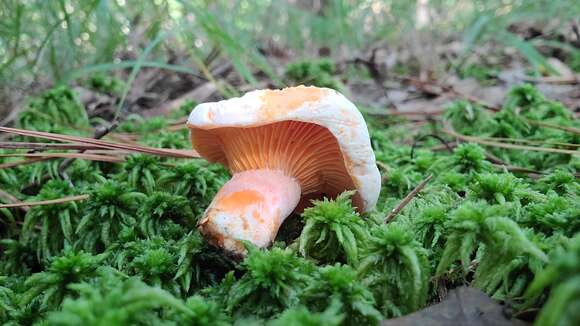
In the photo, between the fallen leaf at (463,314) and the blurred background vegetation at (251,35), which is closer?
the fallen leaf at (463,314)

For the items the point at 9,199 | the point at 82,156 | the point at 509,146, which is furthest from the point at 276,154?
the point at 509,146

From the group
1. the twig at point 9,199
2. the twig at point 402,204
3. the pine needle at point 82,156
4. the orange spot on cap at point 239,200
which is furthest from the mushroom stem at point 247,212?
the twig at point 9,199

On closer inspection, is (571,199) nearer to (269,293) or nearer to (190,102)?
(269,293)

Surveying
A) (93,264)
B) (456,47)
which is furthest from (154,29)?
(456,47)

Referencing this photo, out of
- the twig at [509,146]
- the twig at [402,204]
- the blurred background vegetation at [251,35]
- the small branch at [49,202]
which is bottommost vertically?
the twig at [402,204]

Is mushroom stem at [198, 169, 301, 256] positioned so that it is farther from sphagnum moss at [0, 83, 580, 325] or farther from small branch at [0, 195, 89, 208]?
small branch at [0, 195, 89, 208]

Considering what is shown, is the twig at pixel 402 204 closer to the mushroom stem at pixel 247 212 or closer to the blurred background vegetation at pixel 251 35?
the mushroom stem at pixel 247 212

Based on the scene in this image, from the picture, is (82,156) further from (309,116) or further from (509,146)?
(509,146)

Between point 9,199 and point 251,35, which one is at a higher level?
Result: point 251,35
